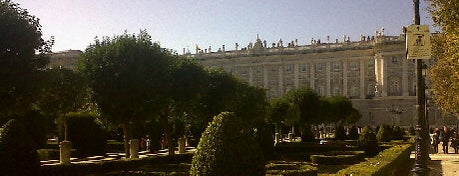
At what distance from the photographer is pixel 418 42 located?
13.2m

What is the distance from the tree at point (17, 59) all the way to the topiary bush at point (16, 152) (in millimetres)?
1284

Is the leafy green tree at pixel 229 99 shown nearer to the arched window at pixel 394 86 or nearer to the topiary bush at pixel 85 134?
the topiary bush at pixel 85 134

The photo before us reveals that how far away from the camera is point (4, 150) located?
16500mm

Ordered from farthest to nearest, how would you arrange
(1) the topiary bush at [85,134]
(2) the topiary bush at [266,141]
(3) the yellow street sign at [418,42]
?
(1) the topiary bush at [85,134], (2) the topiary bush at [266,141], (3) the yellow street sign at [418,42]

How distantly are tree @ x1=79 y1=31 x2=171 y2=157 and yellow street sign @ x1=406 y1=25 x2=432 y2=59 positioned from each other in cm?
1499

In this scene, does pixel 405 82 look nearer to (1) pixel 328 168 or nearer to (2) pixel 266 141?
(2) pixel 266 141

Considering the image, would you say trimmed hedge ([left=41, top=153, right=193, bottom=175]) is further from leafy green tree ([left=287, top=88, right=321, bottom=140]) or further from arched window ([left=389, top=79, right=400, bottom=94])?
arched window ([left=389, top=79, right=400, bottom=94])

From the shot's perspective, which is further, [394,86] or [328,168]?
[394,86]

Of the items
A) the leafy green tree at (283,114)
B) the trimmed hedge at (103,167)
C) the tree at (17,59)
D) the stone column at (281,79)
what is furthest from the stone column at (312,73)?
the tree at (17,59)

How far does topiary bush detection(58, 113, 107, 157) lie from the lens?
33219 millimetres

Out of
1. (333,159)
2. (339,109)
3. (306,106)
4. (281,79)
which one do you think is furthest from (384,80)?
(333,159)

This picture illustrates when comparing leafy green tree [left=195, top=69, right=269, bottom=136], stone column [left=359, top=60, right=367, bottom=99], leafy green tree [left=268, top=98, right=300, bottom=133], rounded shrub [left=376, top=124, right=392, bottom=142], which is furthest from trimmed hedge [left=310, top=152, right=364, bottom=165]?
stone column [left=359, top=60, right=367, bottom=99]

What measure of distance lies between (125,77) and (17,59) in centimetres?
829

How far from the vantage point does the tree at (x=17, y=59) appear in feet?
57.3
